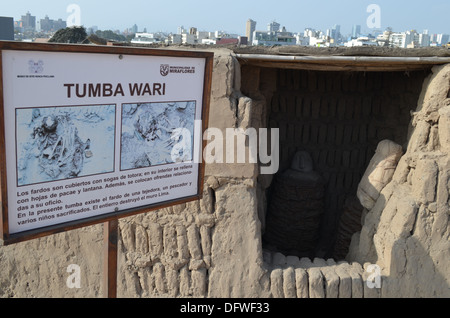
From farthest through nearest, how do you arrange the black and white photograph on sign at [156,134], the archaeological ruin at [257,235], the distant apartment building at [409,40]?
the distant apartment building at [409,40]
the archaeological ruin at [257,235]
the black and white photograph on sign at [156,134]

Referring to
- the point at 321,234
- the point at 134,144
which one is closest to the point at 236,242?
the point at 134,144

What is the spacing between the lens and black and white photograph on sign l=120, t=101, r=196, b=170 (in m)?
2.65

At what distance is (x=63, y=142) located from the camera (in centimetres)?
243

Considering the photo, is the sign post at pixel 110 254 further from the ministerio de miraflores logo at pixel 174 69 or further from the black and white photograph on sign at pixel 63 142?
the ministerio de miraflores logo at pixel 174 69

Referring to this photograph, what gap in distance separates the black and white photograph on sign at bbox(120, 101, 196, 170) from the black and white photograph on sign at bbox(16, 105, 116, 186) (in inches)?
3.8

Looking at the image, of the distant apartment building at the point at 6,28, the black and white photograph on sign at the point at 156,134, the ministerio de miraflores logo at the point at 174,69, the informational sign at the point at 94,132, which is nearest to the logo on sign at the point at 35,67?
the informational sign at the point at 94,132

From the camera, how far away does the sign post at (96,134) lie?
229cm

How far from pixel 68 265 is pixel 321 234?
3.28 meters

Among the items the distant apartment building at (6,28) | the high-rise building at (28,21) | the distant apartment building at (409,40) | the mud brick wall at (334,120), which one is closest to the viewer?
the mud brick wall at (334,120)

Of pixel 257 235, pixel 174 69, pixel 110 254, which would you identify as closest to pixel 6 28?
pixel 257 235

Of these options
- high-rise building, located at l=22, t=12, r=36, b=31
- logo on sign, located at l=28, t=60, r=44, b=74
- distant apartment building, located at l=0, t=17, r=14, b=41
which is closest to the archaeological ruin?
logo on sign, located at l=28, t=60, r=44, b=74

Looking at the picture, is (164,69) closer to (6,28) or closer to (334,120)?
(334,120)

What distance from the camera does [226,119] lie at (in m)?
4.12
